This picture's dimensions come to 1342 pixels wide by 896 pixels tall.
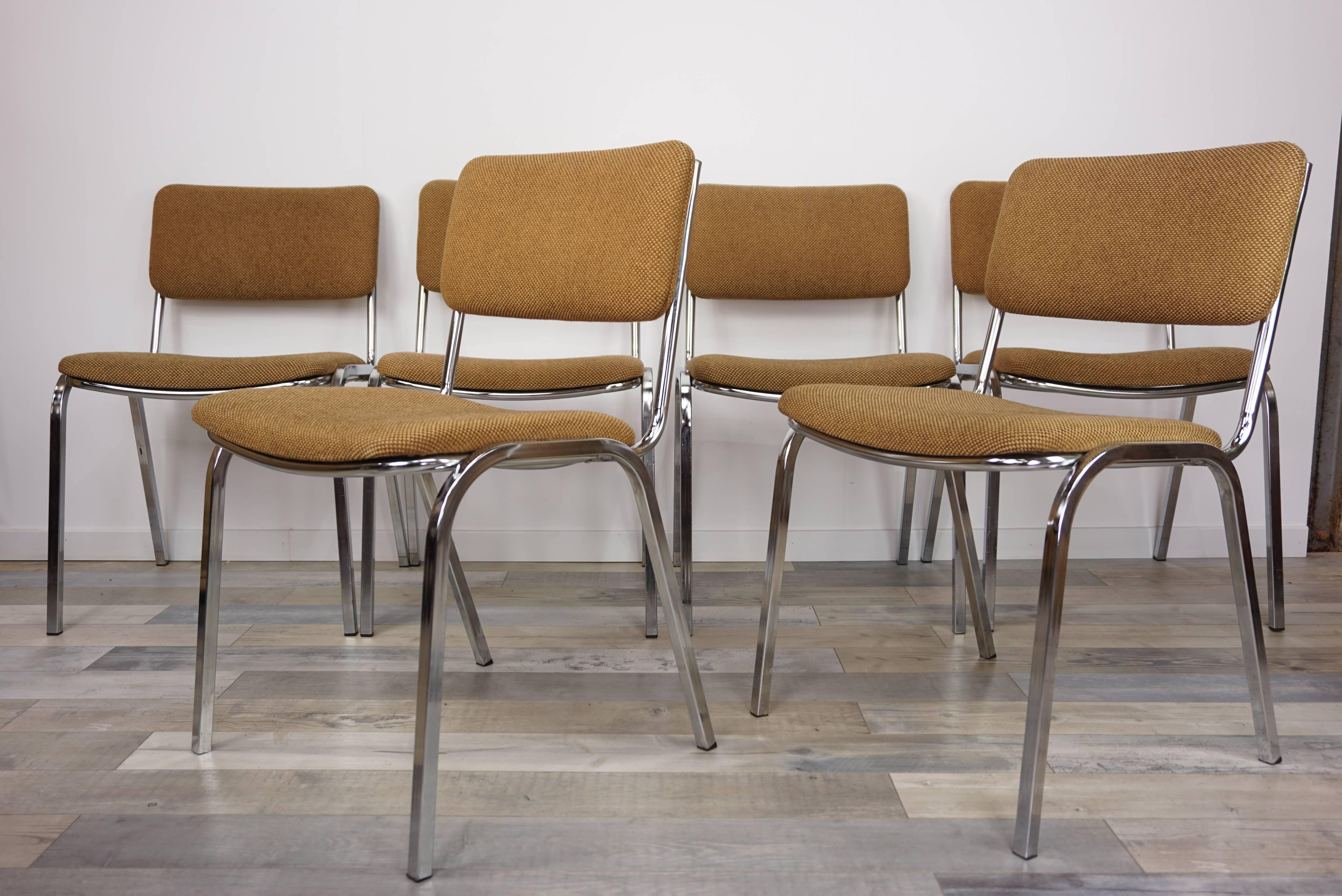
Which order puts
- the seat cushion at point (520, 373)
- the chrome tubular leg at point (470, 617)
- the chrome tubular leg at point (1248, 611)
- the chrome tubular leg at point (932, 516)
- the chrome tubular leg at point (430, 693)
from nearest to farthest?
1. the chrome tubular leg at point (430, 693)
2. the chrome tubular leg at point (1248, 611)
3. the chrome tubular leg at point (470, 617)
4. the seat cushion at point (520, 373)
5. the chrome tubular leg at point (932, 516)

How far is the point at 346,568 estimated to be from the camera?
5.72 ft

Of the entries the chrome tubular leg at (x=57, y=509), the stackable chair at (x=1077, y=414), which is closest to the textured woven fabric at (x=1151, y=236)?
the stackable chair at (x=1077, y=414)

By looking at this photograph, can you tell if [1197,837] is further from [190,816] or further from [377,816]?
[190,816]

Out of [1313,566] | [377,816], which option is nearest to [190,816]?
[377,816]

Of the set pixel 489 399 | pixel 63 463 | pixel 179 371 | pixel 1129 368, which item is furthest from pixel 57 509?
pixel 1129 368

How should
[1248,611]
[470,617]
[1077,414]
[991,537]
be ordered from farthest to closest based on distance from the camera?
[991,537]
[470,617]
[1077,414]
[1248,611]

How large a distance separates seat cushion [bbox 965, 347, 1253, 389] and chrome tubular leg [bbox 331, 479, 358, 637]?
1214mm

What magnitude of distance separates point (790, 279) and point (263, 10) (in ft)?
4.44

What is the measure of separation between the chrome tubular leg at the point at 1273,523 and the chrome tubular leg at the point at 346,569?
5.46ft

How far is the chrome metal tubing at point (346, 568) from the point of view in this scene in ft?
5.67

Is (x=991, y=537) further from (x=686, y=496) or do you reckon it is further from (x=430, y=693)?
(x=430, y=693)

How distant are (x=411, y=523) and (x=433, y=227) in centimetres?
66

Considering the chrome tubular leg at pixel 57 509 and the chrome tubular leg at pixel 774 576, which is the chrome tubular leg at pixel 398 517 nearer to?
the chrome tubular leg at pixel 57 509

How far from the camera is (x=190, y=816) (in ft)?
3.57
